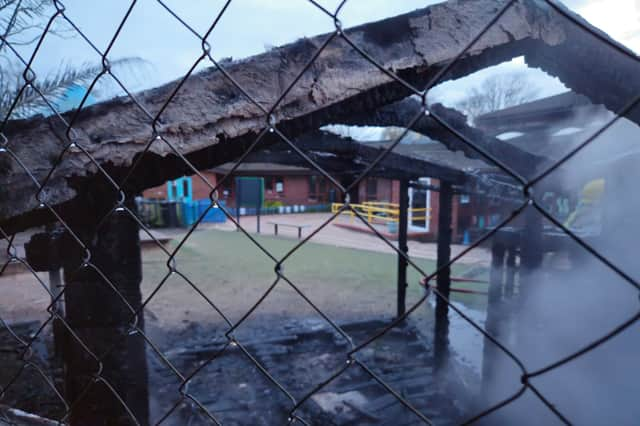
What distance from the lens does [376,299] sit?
23.0 ft

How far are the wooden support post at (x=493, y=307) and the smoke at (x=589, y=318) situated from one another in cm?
9

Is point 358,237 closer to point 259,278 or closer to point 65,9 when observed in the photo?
point 259,278

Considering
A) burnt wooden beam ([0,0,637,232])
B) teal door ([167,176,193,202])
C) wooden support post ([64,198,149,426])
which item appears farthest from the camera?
teal door ([167,176,193,202])

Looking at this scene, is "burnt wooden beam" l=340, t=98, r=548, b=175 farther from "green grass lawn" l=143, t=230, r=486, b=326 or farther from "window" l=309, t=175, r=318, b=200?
"window" l=309, t=175, r=318, b=200

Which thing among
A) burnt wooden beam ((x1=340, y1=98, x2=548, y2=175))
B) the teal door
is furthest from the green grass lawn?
the teal door

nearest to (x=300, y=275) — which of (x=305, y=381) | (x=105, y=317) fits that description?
(x=305, y=381)

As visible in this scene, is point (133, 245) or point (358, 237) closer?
point (133, 245)

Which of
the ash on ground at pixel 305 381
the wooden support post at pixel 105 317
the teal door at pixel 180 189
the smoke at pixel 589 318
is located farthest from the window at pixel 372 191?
the wooden support post at pixel 105 317

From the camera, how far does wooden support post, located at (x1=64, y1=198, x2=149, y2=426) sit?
1.43 metres

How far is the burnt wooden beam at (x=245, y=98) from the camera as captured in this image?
1029 millimetres

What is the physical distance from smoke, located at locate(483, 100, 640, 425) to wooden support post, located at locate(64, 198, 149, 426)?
2.96 metres

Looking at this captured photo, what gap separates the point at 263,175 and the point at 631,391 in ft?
65.3

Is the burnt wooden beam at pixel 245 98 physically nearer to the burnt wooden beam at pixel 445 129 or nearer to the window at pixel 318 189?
the burnt wooden beam at pixel 445 129

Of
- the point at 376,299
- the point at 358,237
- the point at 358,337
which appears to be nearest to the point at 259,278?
the point at 376,299
